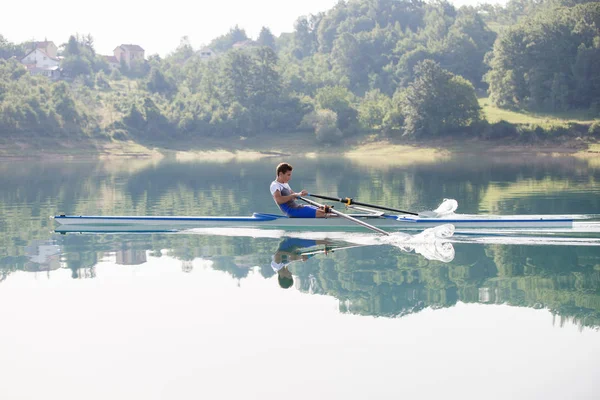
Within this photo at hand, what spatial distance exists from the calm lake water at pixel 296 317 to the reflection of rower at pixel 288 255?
9cm

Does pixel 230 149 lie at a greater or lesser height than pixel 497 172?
greater

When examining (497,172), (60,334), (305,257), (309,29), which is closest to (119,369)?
(60,334)

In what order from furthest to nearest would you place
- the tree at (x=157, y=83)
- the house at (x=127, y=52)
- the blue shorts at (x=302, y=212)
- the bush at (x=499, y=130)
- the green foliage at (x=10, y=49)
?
the house at (x=127, y=52) → the green foliage at (x=10, y=49) → the tree at (x=157, y=83) → the bush at (x=499, y=130) → the blue shorts at (x=302, y=212)

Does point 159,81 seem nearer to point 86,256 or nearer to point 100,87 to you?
point 100,87

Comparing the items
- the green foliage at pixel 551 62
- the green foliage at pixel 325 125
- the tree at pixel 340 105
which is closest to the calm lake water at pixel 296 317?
the green foliage at pixel 325 125

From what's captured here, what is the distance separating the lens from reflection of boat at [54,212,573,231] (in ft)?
58.3

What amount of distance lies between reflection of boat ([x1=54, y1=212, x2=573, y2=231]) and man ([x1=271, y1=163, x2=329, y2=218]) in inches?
5.4

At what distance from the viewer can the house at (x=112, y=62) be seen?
145 meters

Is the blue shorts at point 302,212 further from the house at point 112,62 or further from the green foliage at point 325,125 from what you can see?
the house at point 112,62

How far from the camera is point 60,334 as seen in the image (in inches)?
415

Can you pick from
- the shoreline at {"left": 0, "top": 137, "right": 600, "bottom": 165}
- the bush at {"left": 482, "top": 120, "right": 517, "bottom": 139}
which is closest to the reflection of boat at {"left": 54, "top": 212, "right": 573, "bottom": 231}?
the shoreline at {"left": 0, "top": 137, "right": 600, "bottom": 165}

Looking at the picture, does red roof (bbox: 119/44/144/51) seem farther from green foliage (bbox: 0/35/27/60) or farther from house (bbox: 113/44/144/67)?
green foliage (bbox: 0/35/27/60)

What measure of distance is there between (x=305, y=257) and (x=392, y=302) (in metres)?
4.17

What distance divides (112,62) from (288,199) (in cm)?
14377
